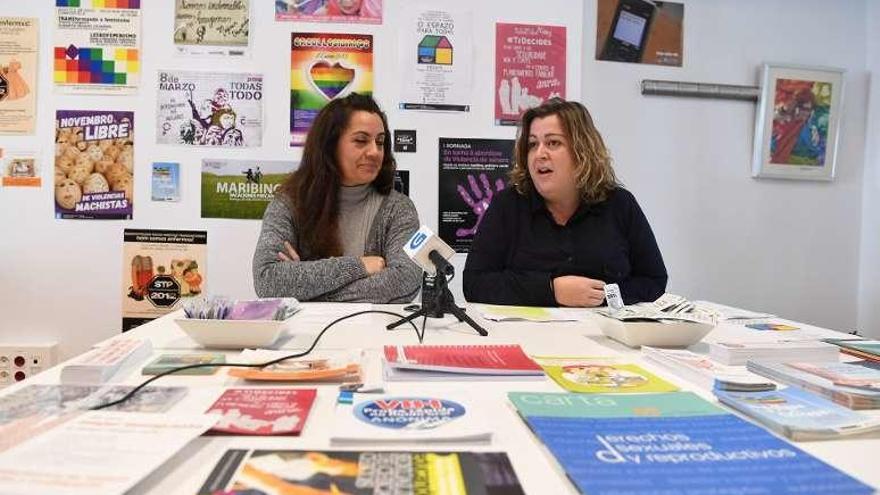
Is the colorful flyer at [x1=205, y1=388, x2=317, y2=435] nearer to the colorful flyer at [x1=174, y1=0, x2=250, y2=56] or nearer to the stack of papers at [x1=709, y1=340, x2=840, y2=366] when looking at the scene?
the stack of papers at [x1=709, y1=340, x2=840, y2=366]

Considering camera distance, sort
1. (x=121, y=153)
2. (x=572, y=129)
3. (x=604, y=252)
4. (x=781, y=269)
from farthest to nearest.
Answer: (x=781, y=269)
(x=121, y=153)
(x=572, y=129)
(x=604, y=252)

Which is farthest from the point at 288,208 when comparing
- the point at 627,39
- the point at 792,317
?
the point at 792,317

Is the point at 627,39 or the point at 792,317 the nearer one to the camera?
the point at 627,39

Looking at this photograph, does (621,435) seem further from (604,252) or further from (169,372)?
(604,252)

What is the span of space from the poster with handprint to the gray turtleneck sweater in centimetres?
36

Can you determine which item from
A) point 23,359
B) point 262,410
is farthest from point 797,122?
point 23,359

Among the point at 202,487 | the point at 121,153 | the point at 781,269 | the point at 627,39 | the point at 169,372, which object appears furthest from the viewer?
the point at 781,269

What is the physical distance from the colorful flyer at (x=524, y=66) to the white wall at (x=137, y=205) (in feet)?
0.77

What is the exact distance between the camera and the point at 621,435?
24.6 inches

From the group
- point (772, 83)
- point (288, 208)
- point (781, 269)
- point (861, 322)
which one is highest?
point (772, 83)

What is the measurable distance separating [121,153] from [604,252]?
1.91 metres

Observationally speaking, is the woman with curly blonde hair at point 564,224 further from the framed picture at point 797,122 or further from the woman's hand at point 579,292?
the framed picture at point 797,122

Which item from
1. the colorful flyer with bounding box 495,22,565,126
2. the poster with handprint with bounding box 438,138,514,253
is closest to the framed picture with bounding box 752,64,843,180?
the colorful flyer with bounding box 495,22,565,126

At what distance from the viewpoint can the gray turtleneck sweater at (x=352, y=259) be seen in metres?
1.73
